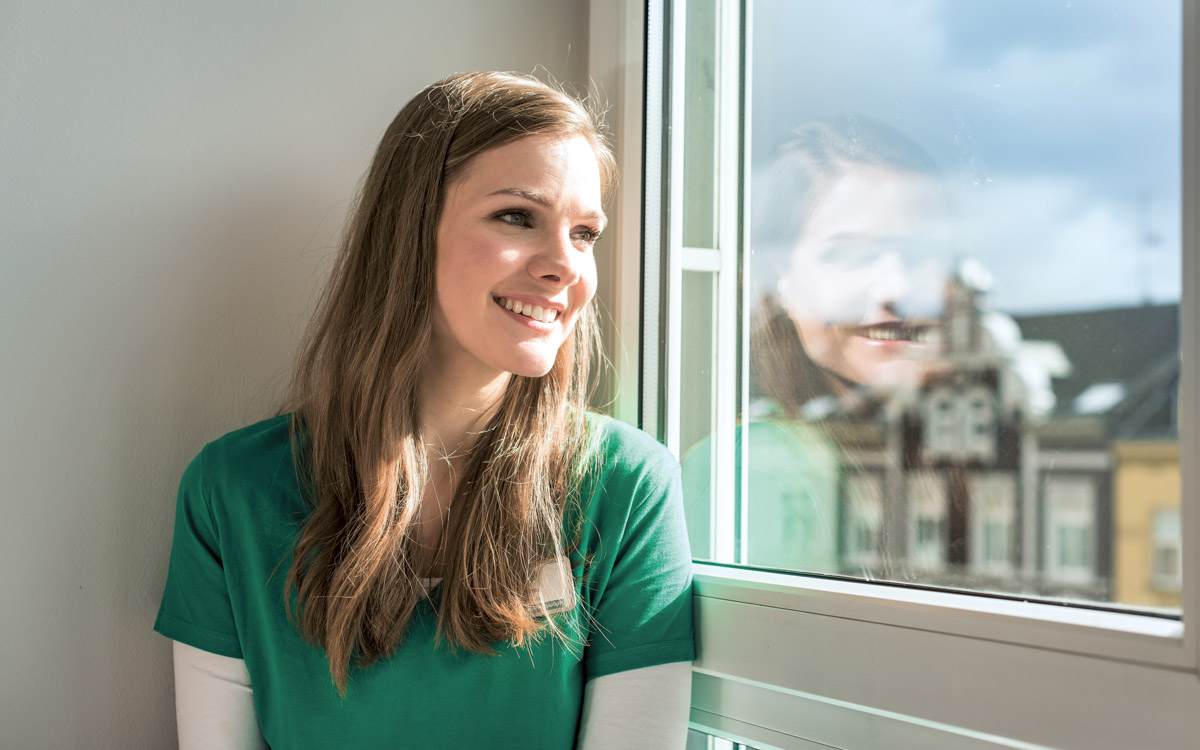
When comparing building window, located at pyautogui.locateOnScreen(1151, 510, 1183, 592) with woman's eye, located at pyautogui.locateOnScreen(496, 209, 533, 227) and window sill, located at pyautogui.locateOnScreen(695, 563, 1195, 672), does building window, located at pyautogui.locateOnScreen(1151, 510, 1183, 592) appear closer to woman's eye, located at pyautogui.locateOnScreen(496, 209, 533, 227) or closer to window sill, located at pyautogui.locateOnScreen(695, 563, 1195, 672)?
window sill, located at pyautogui.locateOnScreen(695, 563, 1195, 672)

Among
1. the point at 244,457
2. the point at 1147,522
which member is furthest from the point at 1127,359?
the point at 244,457

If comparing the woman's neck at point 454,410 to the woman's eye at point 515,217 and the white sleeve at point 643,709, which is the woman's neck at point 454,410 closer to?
the woman's eye at point 515,217

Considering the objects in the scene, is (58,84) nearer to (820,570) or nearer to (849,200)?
(849,200)

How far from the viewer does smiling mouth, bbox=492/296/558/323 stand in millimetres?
1032

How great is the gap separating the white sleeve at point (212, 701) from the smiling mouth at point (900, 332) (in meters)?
0.84

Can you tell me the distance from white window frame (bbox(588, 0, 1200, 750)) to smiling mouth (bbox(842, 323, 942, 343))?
9.4 inches

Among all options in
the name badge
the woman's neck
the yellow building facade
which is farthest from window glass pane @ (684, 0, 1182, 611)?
the woman's neck

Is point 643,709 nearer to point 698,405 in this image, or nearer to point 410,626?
point 410,626

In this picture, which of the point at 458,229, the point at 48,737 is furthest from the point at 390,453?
the point at 48,737

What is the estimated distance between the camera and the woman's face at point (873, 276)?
2.91ft

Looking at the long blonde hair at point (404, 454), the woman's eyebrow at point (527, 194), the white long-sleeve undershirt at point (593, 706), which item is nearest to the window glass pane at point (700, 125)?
the long blonde hair at point (404, 454)

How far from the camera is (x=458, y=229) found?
1.03 meters

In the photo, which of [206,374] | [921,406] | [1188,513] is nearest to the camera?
[1188,513]

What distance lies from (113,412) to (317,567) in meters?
0.34
